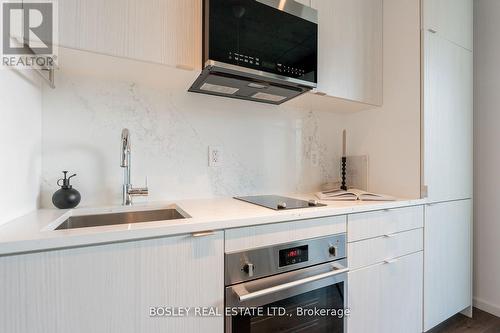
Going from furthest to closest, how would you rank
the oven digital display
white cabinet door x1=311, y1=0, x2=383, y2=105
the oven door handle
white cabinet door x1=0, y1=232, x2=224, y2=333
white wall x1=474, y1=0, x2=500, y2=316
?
white wall x1=474, y1=0, x2=500, y2=316
white cabinet door x1=311, y1=0, x2=383, y2=105
the oven digital display
the oven door handle
white cabinet door x1=0, y1=232, x2=224, y2=333

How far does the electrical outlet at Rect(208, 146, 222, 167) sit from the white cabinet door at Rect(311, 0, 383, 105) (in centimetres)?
68

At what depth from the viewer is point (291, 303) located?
1057 millimetres

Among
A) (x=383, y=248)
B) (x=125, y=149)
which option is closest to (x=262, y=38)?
(x=125, y=149)

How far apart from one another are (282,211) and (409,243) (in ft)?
2.96

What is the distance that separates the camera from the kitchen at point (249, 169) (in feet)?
2.63

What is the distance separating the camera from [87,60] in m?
1.05

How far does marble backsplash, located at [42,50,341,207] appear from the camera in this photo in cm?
117

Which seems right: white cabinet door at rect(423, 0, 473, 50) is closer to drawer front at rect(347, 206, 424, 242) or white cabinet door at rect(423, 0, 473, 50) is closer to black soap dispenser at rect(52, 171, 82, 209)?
drawer front at rect(347, 206, 424, 242)

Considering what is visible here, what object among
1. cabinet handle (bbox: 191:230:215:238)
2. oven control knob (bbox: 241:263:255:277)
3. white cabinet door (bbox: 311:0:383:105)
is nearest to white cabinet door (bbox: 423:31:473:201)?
white cabinet door (bbox: 311:0:383:105)

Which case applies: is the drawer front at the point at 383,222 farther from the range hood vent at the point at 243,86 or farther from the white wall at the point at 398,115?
the range hood vent at the point at 243,86

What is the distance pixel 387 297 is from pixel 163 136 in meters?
1.48

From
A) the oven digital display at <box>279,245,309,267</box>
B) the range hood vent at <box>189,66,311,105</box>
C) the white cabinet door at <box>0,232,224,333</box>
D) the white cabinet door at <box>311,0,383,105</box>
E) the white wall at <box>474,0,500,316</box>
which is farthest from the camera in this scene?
the white wall at <box>474,0,500,316</box>


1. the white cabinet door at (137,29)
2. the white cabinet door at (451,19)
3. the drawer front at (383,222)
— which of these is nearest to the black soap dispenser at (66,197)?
the white cabinet door at (137,29)

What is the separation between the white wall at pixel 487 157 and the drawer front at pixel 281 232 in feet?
4.80
